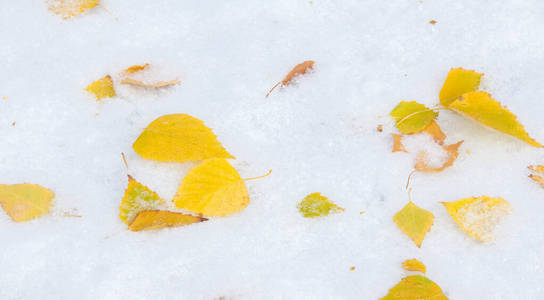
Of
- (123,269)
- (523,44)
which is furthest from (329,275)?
(523,44)

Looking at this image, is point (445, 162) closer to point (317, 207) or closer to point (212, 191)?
point (317, 207)

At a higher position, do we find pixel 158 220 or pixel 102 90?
pixel 102 90

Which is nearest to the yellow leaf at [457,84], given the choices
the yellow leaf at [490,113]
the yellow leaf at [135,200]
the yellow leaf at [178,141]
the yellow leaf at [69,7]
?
the yellow leaf at [490,113]

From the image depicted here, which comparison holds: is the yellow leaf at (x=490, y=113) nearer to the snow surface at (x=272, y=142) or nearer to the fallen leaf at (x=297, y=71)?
the snow surface at (x=272, y=142)

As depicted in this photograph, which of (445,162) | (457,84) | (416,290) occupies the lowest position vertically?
(416,290)

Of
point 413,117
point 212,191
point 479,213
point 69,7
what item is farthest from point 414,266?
point 69,7

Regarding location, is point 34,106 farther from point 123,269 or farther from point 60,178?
point 123,269

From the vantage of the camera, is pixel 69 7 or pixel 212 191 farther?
pixel 69 7
